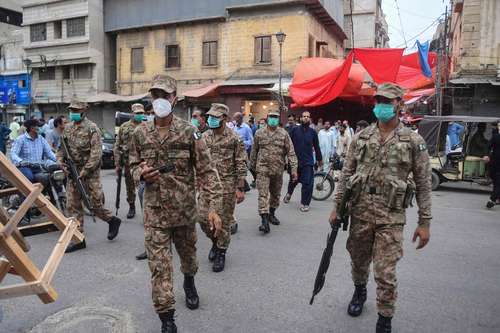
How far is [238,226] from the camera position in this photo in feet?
21.1

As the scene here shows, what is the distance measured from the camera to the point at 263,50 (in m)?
20.6

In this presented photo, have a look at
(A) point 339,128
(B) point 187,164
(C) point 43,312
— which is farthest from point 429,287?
(A) point 339,128

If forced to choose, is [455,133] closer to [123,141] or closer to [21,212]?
[123,141]

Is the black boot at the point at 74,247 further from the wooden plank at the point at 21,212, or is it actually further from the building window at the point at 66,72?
the building window at the point at 66,72

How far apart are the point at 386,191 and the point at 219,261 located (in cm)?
216

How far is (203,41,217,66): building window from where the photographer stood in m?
21.8

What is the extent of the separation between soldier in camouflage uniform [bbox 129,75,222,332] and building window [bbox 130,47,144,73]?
22.2 metres

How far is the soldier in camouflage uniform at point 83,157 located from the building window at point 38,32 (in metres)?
25.5

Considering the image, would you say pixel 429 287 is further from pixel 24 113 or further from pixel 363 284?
pixel 24 113

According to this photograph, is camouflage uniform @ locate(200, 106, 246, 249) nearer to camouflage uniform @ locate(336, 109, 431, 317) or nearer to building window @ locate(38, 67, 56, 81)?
camouflage uniform @ locate(336, 109, 431, 317)

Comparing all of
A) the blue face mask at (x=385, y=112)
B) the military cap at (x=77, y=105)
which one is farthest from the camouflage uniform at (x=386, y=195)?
the military cap at (x=77, y=105)

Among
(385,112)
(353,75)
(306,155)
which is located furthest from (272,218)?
(353,75)

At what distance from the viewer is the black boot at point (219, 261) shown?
440 centimetres

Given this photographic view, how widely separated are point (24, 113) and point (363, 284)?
1278 inches
